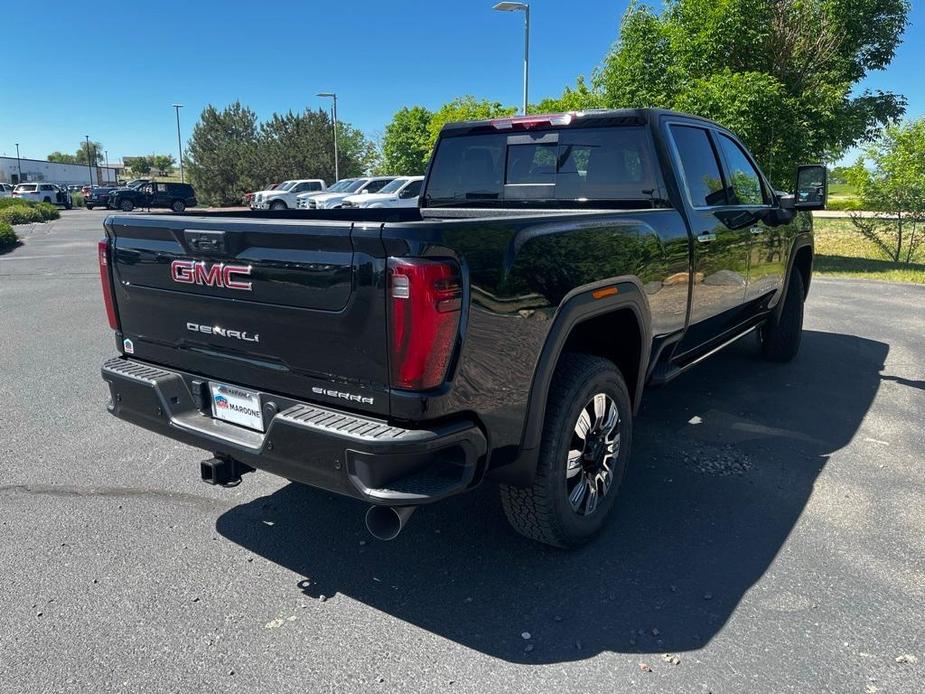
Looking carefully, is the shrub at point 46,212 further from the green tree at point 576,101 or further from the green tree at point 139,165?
the green tree at point 139,165

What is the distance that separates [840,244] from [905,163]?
5.11 metres

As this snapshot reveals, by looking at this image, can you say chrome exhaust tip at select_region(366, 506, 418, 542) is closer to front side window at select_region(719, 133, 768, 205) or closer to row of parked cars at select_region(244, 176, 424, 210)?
front side window at select_region(719, 133, 768, 205)

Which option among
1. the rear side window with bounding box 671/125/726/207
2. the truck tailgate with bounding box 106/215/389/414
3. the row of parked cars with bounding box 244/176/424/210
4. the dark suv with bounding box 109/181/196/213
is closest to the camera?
the truck tailgate with bounding box 106/215/389/414

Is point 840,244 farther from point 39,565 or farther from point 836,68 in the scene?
point 39,565

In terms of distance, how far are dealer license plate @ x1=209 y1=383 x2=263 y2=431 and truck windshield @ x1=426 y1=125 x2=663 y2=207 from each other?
2.37m

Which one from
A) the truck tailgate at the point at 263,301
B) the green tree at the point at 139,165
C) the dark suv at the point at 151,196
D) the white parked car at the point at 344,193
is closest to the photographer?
the truck tailgate at the point at 263,301

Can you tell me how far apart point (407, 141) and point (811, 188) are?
51812mm

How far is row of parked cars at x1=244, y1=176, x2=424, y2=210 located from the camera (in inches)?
890

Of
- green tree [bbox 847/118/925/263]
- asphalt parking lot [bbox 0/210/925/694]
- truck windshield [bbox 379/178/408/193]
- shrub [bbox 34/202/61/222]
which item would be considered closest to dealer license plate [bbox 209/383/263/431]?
asphalt parking lot [bbox 0/210/925/694]

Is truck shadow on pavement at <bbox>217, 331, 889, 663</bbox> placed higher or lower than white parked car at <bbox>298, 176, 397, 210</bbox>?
lower

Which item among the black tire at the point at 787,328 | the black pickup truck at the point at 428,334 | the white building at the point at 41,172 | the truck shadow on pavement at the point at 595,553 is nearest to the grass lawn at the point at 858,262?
the black tire at the point at 787,328

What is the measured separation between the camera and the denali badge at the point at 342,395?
2.43 meters

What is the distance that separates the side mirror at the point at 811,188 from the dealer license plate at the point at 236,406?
4561 millimetres

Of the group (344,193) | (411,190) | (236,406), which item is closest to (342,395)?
(236,406)
